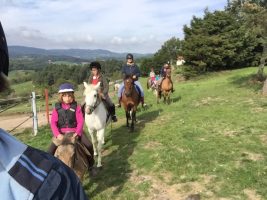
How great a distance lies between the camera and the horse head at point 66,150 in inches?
203

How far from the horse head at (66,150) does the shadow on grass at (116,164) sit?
1937 millimetres

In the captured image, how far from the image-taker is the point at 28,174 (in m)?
1.12

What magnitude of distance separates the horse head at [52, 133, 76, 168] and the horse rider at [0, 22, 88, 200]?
3964 mm

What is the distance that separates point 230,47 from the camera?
1268 inches

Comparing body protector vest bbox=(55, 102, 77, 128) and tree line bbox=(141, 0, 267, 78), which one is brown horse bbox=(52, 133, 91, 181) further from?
tree line bbox=(141, 0, 267, 78)

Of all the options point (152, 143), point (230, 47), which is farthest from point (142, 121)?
point (230, 47)

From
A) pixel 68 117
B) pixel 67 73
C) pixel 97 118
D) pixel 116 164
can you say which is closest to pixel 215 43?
pixel 116 164

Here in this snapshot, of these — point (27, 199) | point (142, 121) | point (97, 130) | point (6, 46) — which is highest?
point (6, 46)

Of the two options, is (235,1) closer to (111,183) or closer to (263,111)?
(263,111)

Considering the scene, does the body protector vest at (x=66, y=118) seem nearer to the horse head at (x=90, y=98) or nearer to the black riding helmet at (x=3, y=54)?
→ the horse head at (x=90, y=98)

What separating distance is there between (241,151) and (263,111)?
5406 millimetres

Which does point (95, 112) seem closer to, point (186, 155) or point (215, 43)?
point (186, 155)

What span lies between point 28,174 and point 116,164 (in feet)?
24.7

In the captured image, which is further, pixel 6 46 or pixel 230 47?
pixel 230 47
